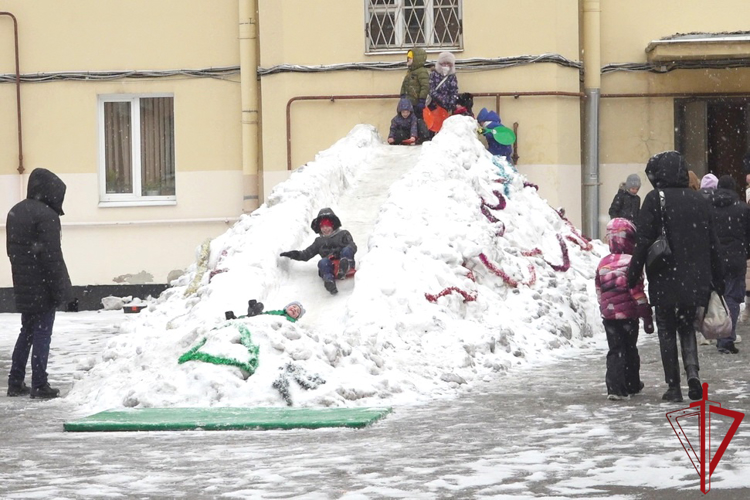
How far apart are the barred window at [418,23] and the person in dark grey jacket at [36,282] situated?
8.82 meters

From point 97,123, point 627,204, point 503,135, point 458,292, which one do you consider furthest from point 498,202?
point 97,123

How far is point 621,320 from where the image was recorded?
9.53 metres

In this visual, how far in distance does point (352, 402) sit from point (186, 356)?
141cm

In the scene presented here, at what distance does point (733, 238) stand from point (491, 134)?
17.4ft

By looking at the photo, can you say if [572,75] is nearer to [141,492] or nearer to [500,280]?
[500,280]

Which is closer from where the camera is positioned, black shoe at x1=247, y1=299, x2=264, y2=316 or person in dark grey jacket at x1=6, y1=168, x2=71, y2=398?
person in dark grey jacket at x1=6, y1=168, x2=71, y2=398

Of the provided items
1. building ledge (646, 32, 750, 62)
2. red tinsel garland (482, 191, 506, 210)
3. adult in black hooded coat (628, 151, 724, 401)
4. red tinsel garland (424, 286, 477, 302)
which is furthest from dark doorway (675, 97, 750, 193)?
adult in black hooded coat (628, 151, 724, 401)

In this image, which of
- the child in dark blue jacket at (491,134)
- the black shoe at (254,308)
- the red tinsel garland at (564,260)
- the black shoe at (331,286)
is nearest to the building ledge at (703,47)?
the child in dark blue jacket at (491,134)

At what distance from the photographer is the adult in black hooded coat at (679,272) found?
29.9 feet

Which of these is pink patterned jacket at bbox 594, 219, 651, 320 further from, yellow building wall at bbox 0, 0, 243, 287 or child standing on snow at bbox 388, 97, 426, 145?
yellow building wall at bbox 0, 0, 243, 287

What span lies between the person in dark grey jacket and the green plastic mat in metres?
1.58

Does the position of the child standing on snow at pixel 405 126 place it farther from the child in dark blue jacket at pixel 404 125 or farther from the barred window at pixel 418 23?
the barred window at pixel 418 23

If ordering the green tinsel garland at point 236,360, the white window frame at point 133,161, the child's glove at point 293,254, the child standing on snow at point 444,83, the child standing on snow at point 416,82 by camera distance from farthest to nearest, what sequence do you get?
the white window frame at point 133,161 → the child standing on snow at point 416,82 → the child standing on snow at point 444,83 → the child's glove at point 293,254 → the green tinsel garland at point 236,360

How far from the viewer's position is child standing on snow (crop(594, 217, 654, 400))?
945 cm
